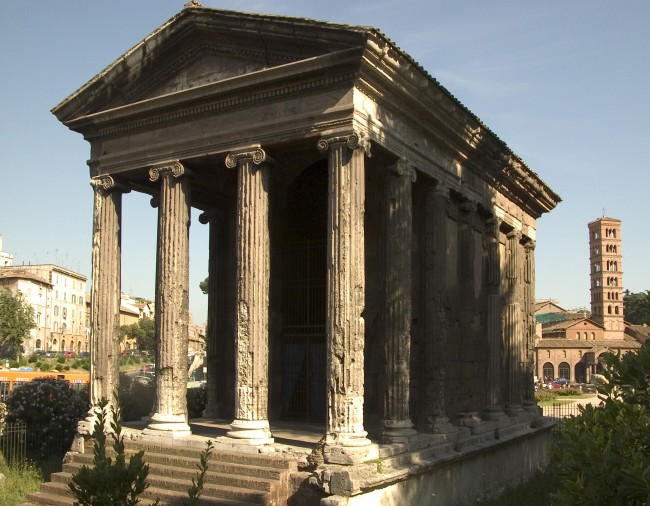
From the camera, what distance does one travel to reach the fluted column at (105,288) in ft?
41.7

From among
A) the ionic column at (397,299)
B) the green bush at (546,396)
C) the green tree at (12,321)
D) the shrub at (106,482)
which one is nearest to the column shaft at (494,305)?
the ionic column at (397,299)

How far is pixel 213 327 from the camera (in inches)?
608

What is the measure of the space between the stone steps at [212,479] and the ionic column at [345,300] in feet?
2.82

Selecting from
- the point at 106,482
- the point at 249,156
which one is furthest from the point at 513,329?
the point at 106,482

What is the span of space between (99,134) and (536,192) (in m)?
10.6

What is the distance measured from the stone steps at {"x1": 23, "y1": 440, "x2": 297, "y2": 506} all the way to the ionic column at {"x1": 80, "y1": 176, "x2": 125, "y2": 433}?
1.55 metres

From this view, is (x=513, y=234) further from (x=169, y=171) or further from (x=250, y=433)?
(x=250, y=433)

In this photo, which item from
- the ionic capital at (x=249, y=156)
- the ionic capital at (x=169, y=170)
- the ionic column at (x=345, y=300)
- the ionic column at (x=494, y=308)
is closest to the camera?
the ionic column at (x=345, y=300)

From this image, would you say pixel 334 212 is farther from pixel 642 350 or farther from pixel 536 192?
pixel 536 192

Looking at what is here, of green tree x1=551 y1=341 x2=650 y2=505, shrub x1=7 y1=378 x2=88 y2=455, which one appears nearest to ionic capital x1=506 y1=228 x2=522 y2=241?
shrub x1=7 y1=378 x2=88 y2=455

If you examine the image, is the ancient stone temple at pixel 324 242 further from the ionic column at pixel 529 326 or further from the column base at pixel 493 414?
the ionic column at pixel 529 326

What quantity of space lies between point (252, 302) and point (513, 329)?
8.19 m

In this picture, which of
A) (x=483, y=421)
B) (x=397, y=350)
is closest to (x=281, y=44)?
(x=397, y=350)

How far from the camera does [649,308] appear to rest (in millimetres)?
5570
